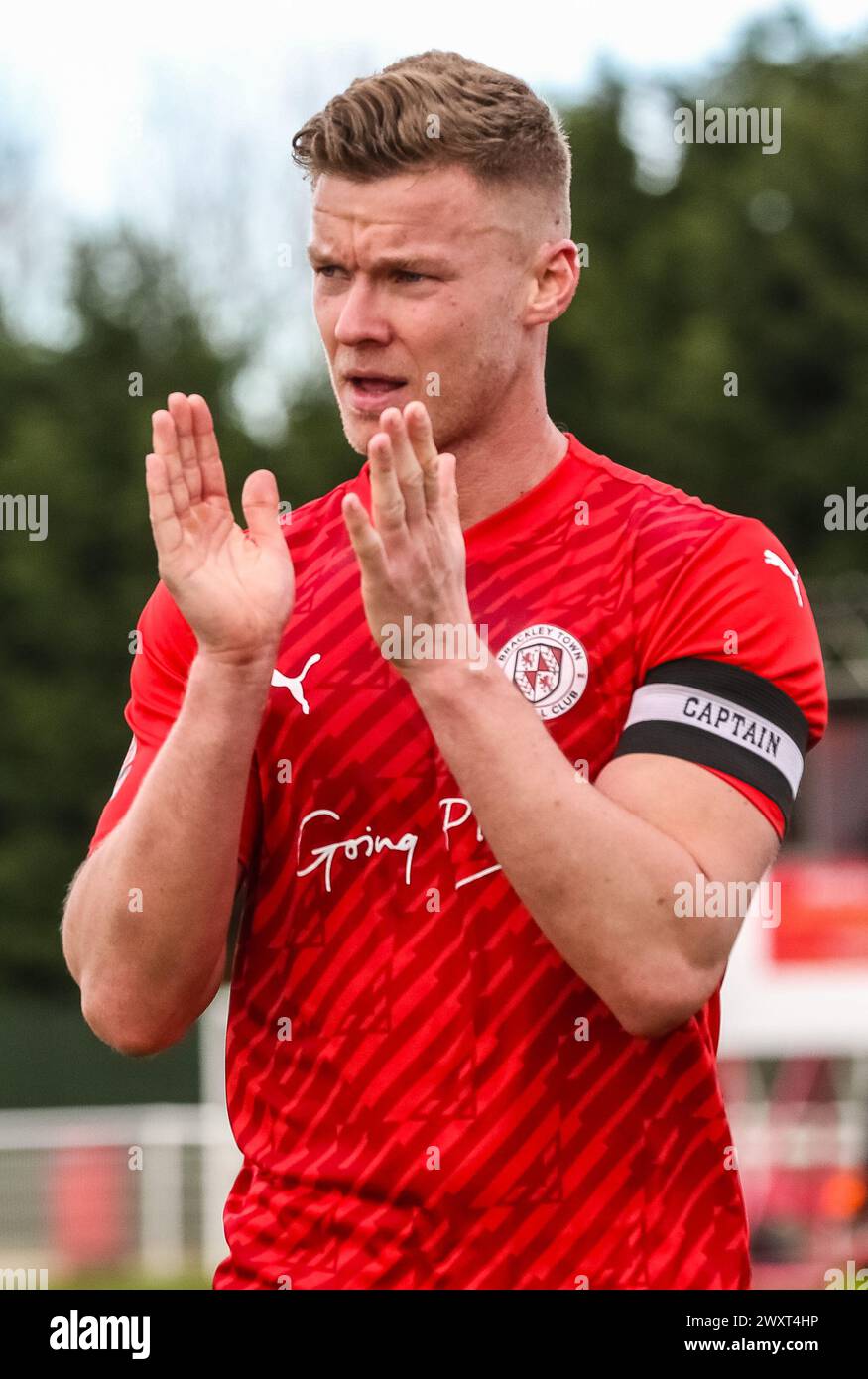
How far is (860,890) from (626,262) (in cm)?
1611

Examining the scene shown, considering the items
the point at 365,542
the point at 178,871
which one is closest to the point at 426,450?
the point at 365,542

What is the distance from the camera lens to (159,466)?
332 cm

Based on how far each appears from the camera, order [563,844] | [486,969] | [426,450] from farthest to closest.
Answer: [486,969] → [426,450] → [563,844]

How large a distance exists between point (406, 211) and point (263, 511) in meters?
0.51

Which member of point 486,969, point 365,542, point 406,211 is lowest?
point 486,969

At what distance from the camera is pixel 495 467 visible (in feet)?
11.6

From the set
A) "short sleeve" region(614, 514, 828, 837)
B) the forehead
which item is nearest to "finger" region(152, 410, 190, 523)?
the forehead

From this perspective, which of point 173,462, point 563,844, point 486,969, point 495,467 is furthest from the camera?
point 495,467

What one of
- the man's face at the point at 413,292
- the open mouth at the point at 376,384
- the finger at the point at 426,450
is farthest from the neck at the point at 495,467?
the finger at the point at 426,450

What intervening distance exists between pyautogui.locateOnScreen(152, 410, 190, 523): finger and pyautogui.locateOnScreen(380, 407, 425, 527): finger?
39cm

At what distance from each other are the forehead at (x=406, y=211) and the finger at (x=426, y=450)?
0.37 m

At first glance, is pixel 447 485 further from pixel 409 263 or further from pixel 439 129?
pixel 439 129

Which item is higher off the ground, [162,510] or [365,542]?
[162,510]
